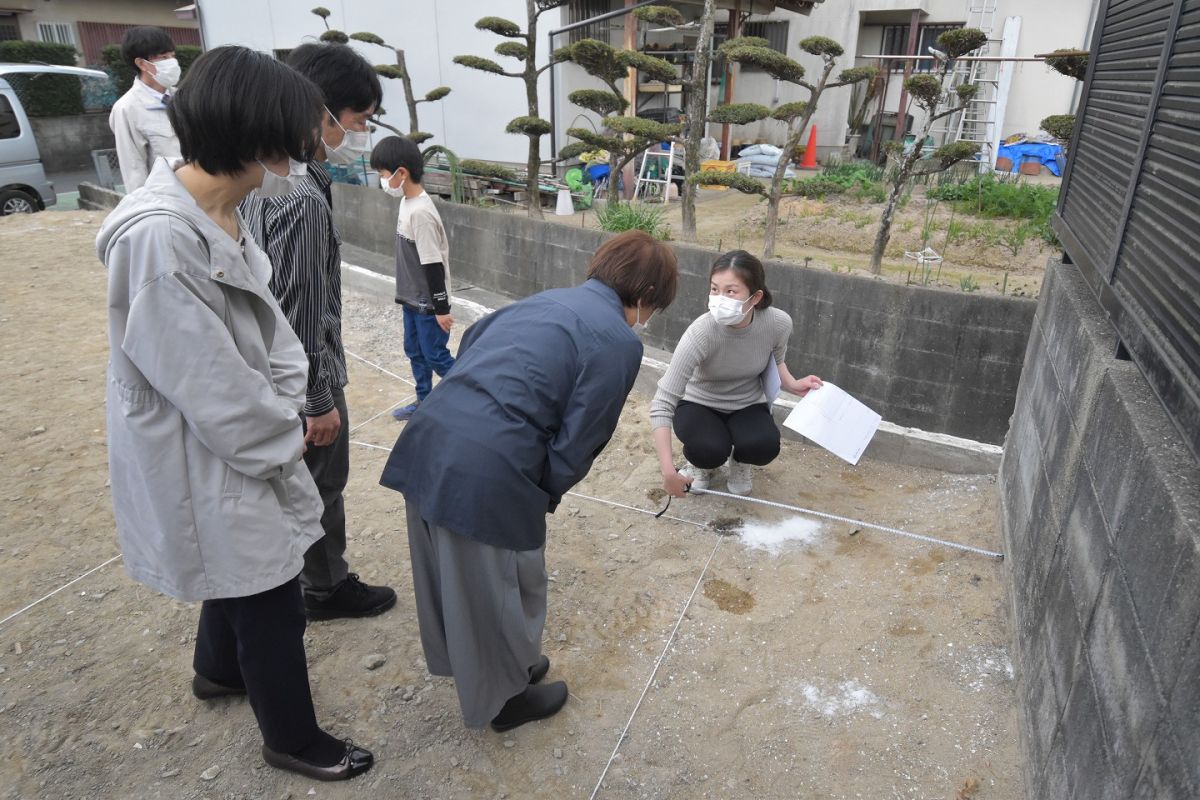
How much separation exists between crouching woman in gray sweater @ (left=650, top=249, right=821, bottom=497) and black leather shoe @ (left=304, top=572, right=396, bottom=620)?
117cm

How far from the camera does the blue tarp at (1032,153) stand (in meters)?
9.96

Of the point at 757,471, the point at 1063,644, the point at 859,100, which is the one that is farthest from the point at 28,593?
the point at 859,100

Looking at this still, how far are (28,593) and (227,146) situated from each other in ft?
6.88

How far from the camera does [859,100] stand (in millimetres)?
11898

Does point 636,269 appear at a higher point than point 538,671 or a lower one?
higher

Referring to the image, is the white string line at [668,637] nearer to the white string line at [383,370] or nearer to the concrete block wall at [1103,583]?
the white string line at [383,370]

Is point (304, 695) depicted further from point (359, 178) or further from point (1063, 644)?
point (359, 178)

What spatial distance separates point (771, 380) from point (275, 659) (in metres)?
2.29

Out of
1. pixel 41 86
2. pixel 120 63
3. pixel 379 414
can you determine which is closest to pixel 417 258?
pixel 379 414

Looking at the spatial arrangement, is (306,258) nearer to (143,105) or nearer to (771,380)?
(771,380)

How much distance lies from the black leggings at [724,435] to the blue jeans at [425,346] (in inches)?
56.5

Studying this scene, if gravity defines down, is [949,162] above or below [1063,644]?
above

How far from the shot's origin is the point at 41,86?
14.5m

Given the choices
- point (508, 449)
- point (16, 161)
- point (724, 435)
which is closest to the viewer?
point (508, 449)
